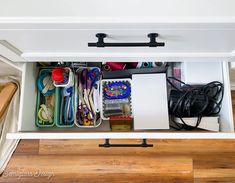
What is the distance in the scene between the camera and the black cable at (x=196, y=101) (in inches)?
31.7

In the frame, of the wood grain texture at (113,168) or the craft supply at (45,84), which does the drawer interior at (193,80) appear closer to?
the craft supply at (45,84)

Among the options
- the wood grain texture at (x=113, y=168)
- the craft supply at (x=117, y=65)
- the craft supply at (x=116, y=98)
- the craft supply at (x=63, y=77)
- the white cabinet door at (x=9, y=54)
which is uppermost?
the craft supply at (x=117, y=65)

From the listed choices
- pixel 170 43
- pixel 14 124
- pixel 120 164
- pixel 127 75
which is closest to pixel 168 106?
pixel 127 75

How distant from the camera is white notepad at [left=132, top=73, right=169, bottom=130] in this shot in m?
0.85

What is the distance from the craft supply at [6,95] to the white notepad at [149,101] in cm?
49

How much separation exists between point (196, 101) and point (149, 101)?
163 millimetres

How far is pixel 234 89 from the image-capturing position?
1145mm

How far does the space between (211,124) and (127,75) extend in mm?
345

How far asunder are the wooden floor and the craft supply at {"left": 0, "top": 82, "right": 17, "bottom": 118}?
1.03 feet

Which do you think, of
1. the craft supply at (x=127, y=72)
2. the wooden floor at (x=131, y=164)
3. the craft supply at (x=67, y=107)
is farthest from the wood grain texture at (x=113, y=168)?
the craft supply at (x=127, y=72)

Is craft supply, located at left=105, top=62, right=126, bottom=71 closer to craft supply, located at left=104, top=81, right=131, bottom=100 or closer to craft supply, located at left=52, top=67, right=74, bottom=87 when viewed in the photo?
craft supply, located at left=104, top=81, right=131, bottom=100

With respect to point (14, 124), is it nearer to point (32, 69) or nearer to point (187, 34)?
point (32, 69)

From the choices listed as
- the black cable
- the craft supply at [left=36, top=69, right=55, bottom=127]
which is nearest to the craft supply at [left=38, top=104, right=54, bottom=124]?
the craft supply at [left=36, top=69, right=55, bottom=127]

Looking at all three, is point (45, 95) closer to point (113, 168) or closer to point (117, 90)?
point (117, 90)
